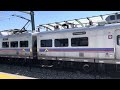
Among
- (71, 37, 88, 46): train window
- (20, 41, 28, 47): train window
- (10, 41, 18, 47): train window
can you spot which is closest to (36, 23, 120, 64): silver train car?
(71, 37, 88, 46): train window

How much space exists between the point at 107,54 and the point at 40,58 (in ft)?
26.4

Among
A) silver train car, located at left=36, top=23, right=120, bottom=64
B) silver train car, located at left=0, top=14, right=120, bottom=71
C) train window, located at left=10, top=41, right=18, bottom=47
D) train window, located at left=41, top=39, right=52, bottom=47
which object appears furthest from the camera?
train window, located at left=10, top=41, right=18, bottom=47

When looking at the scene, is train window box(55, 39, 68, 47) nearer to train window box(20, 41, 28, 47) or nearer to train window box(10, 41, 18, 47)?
train window box(20, 41, 28, 47)

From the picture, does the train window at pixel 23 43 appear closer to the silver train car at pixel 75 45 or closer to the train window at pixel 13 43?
the silver train car at pixel 75 45

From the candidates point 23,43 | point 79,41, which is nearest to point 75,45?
point 79,41

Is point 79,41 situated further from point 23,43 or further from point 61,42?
point 23,43

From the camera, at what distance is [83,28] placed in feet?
55.9

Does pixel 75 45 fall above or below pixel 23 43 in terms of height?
below

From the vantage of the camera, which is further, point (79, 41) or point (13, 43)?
point (13, 43)

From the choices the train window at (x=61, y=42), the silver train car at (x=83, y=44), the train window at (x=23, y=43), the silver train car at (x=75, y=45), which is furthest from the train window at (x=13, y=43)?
the train window at (x=61, y=42)
